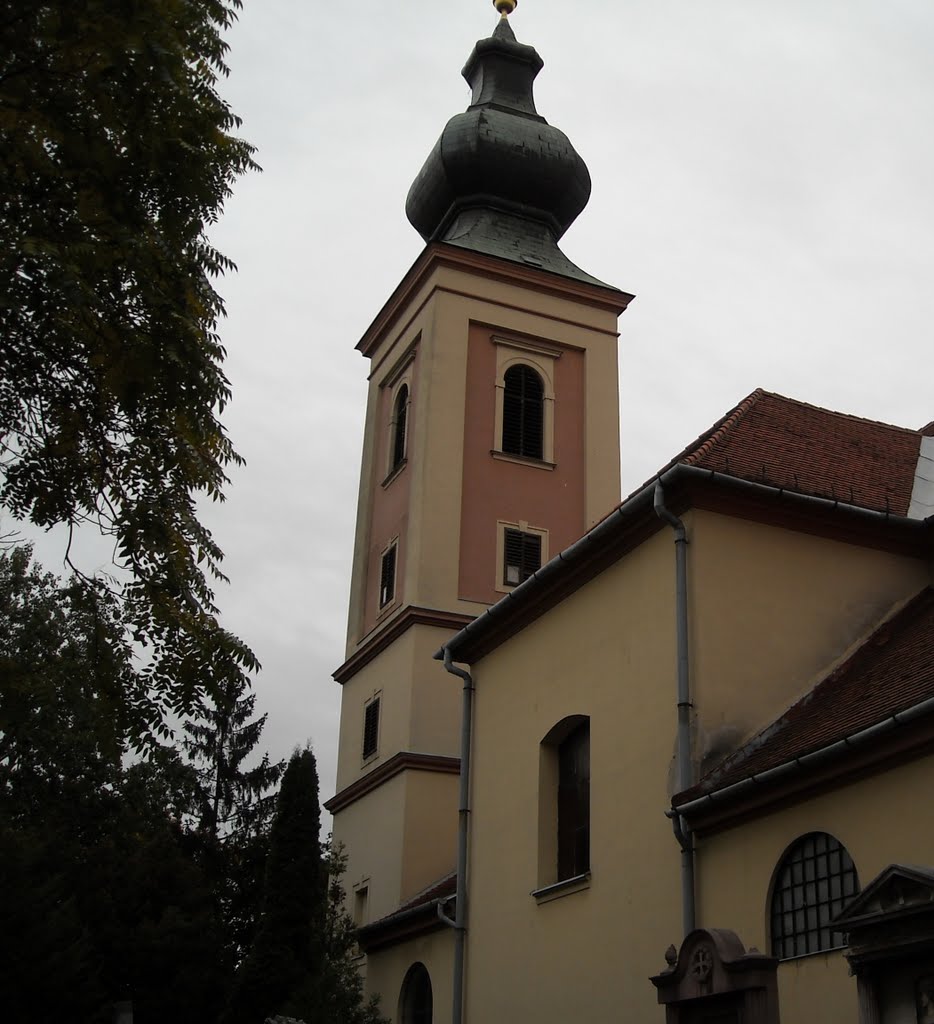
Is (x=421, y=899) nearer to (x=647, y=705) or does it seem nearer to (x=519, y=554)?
(x=519, y=554)

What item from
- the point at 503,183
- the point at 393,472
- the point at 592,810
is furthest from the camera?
the point at 503,183

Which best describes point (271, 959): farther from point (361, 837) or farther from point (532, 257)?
point (532, 257)

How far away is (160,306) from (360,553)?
65.4 feet

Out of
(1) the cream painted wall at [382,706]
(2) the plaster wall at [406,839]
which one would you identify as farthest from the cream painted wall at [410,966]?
(1) the cream painted wall at [382,706]

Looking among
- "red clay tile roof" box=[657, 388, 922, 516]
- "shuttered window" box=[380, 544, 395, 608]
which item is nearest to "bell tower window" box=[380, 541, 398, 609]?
"shuttered window" box=[380, 544, 395, 608]

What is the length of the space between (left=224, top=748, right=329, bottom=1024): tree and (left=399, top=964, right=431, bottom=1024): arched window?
49.8 inches

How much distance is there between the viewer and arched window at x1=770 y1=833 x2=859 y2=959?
1075 cm

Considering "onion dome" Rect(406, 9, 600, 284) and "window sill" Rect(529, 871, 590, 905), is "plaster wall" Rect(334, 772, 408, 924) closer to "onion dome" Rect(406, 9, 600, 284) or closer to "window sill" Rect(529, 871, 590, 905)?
"window sill" Rect(529, 871, 590, 905)

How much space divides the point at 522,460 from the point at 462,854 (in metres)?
10.3

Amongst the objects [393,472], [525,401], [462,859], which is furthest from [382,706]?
[462,859]

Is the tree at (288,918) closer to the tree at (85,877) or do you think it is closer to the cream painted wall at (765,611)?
the tree at (85,877)

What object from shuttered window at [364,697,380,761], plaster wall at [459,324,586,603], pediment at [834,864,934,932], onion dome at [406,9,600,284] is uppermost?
onion dome at [406,9,600,284]

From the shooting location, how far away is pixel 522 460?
86.2ft

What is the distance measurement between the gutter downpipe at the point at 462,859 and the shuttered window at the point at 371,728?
6.30 metres
